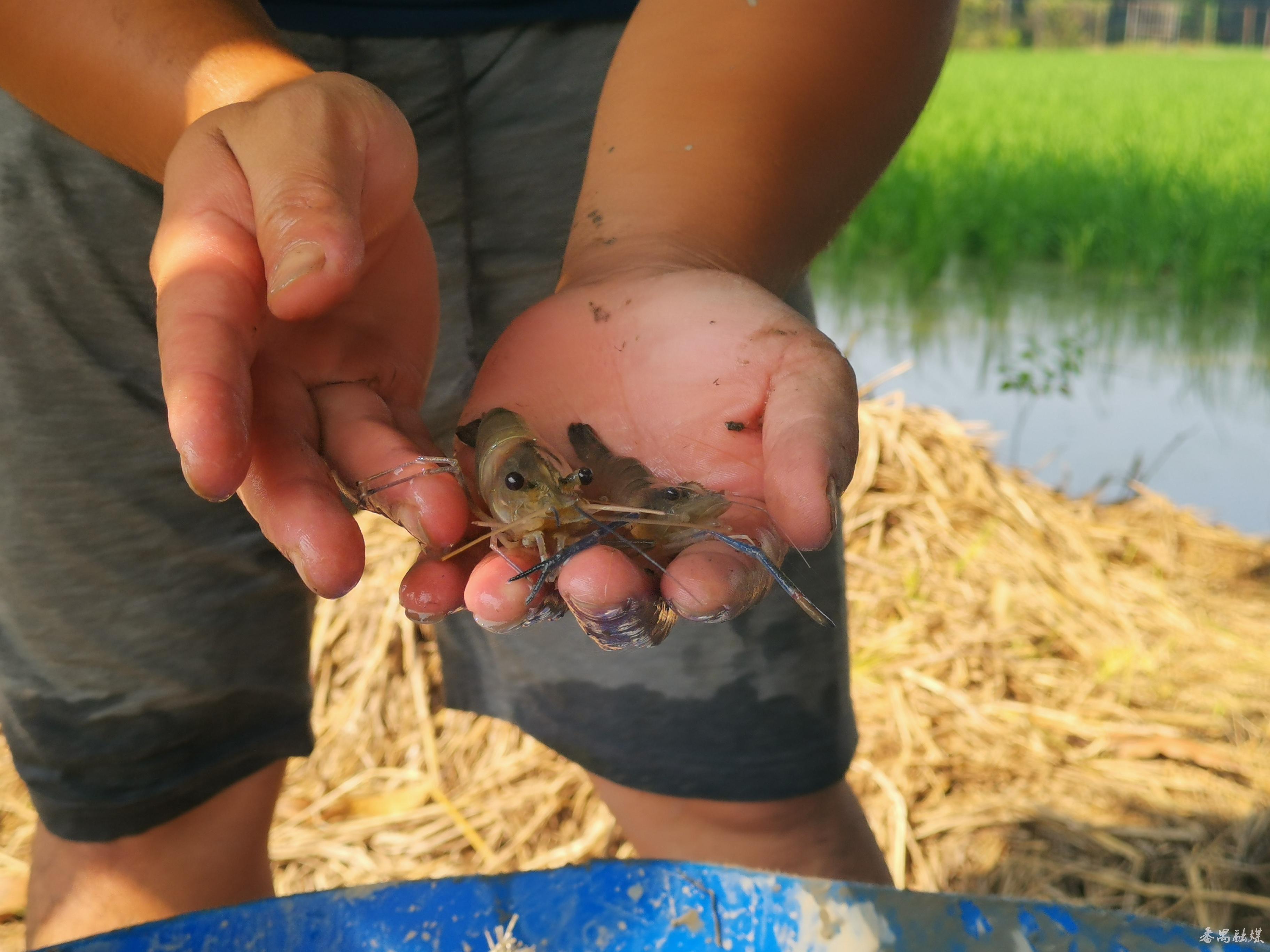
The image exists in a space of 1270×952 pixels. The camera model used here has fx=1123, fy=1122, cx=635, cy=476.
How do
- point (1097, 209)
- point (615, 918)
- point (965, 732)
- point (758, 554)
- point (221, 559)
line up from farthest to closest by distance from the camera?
1. point (1097, 209)
2. point (965, 732)
3. point (221, 559)
4. point (615, 918)
5. point (758, 554)

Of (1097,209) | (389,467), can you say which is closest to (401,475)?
(389,467)

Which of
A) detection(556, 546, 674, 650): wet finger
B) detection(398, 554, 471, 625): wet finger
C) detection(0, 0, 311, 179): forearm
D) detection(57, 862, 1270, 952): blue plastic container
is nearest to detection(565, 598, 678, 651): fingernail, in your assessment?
detection(556, 546, 674, 650): wet finger

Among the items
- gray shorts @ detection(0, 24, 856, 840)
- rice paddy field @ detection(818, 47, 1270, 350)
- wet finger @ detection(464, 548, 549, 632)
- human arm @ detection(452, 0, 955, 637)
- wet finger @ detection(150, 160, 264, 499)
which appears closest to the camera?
wet finger @ detection(150, 160, 264, 499)

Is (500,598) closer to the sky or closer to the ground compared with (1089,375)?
closer to the sky

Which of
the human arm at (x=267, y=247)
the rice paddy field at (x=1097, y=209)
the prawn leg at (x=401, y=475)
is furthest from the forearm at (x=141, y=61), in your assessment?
the rice paddy field at (x=1097, y=209)

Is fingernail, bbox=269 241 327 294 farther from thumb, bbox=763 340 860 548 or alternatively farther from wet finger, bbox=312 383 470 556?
thumb, bbox=763 340 860 548

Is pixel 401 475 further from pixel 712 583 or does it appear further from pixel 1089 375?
pixel 1089 375

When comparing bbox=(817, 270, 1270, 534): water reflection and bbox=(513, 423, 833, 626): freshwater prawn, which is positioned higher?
bbox=(513, 423, 833, 626): freshwater prawn

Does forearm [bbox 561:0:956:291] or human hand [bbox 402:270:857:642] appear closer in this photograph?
human hand [bbox 402:270:857:642]
